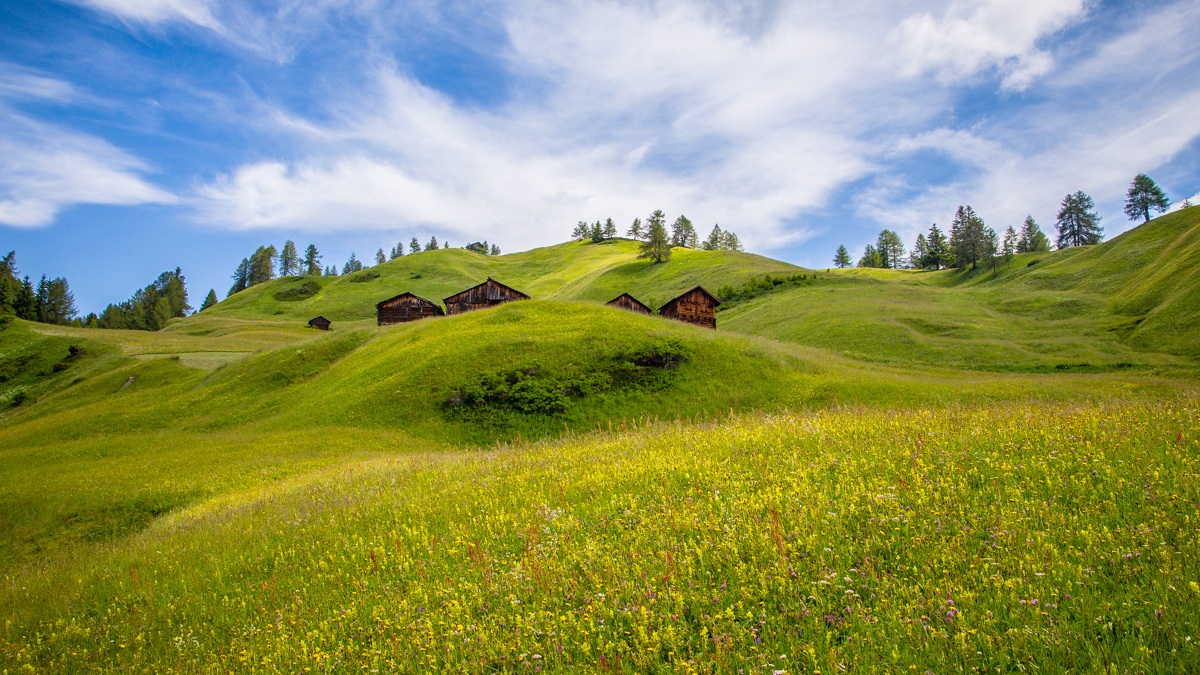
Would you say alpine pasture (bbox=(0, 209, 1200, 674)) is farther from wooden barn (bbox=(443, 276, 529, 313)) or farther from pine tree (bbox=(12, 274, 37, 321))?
pine tree (bbox=(12, 274, 37, 321))

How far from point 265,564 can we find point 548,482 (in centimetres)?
441

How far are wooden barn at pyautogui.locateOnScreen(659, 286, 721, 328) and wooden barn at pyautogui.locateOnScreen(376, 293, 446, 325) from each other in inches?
1495

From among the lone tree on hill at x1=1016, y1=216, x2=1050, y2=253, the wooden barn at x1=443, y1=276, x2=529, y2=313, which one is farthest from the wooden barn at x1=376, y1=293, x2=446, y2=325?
the lone tree on hill at x1=1016, y1=216, x2=1050, y2=253

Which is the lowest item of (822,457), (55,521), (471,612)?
(55,521)

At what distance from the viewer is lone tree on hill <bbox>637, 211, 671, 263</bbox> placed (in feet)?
439

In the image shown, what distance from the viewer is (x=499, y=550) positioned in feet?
21.3

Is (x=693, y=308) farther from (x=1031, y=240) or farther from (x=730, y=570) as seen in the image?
(x=1031, y=240)

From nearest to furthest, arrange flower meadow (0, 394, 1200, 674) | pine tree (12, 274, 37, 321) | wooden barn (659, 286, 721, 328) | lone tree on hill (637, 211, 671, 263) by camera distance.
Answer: flower meadow (0, 394, 1200, 674) → wooden barn (659, 286, 721, 328) → pine tree (12, 274, 37, 321) → lone tree on hill (637, 211, 671, 263)

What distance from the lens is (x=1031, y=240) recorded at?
137m

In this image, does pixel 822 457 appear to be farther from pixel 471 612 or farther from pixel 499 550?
pixel 471 612

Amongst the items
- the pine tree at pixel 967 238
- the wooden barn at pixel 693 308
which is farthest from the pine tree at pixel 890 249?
the wooden barn at pixel 693 308

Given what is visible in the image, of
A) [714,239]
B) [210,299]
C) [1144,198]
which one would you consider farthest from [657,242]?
[210,299]

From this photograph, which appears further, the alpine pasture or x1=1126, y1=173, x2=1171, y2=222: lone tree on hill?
x1=1126, y1=173, x2=1171, y2=222: lone tree on hill

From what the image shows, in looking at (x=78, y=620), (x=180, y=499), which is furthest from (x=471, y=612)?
(x=180, y=499)
